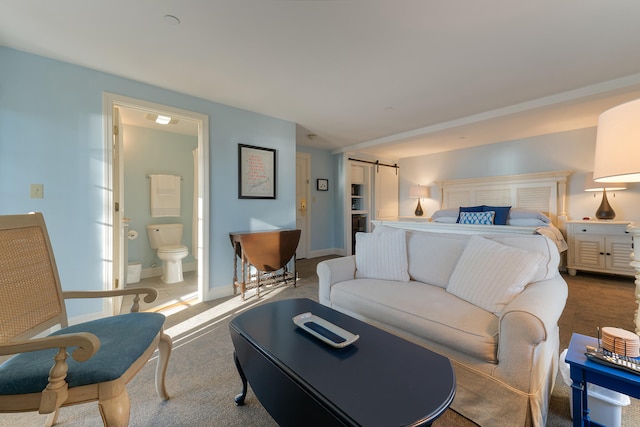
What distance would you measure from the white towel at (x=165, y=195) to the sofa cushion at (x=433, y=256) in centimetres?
349

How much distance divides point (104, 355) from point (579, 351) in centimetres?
182

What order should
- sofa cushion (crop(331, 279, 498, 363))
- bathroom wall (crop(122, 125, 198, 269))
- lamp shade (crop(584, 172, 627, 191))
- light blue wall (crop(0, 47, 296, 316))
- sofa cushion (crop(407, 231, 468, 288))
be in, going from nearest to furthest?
1. sofa cushion (crop(331, 279, 498, 363))
2. sofa cushion (crop(407, 231, 468, 288))
3. light blue wall (crop(0, 47, 296, 316))
4. lamp shade (crop(584, 172, 627, 191))
5. bathroom wall (crop(122, 125, 198, 269))

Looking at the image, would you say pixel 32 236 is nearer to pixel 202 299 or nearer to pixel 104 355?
pixel 104 355

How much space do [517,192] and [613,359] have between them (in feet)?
13.9

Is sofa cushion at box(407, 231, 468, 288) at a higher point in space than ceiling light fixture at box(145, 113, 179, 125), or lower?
lower

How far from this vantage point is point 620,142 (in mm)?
932

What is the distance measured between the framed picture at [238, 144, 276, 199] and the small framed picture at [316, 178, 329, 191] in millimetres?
1868

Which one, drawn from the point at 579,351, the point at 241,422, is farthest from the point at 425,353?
the point at 241,422

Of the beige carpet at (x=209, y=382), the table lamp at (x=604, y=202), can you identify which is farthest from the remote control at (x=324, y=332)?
the table lamp at (x=604, y=202)

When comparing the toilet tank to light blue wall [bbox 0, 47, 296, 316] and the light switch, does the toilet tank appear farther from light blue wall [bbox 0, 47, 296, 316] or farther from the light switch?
the light switch

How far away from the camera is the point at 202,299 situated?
9.18 feet

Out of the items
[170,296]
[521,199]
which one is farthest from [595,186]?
[170,296]

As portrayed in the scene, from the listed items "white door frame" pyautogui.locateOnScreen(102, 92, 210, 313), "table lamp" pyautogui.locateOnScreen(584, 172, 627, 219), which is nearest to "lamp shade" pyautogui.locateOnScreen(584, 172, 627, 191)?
"table lamp" pyautogui.locateOnScreen(584, 172, 627, 219)

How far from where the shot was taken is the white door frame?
89.4 inches
